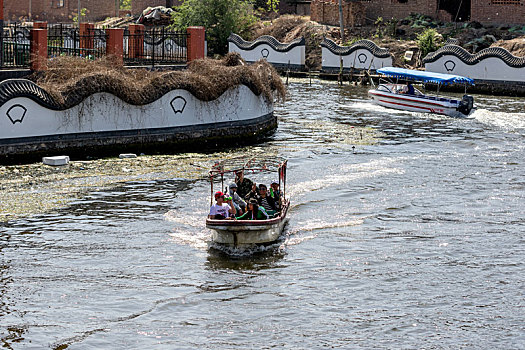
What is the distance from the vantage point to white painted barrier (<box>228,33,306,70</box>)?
5675cm

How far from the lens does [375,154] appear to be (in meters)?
28.7

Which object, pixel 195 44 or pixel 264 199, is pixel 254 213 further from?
pixel 195 44

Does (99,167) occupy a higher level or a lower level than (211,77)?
lower

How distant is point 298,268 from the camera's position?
16812 millimetres

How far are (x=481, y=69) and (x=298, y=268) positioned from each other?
3436 cm

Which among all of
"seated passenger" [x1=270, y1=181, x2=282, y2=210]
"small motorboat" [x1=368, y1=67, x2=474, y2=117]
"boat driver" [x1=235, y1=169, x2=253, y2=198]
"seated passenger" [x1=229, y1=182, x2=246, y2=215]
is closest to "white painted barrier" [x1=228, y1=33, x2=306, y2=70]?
"small motorboat" [x1=368, y1=67, x2=474, y2=117]

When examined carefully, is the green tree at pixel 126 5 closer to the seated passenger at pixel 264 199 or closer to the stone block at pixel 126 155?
the stone block at pixel 126 155

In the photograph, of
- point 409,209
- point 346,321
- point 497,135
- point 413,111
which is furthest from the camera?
point 413,111

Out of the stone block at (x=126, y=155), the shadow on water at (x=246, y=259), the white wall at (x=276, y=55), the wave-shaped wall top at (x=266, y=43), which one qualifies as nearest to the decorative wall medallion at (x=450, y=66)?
the wave-shaped wall top at (x=266, y=43)

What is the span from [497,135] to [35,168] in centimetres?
1895

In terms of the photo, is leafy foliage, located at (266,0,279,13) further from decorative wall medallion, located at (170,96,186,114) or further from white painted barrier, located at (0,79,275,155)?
decorative wall medallion, located at (170,96,186,114)

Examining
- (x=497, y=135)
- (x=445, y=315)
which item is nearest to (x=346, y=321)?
(x=445, y=315)

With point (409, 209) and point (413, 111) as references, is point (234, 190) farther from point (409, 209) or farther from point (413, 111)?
point (413, 111)

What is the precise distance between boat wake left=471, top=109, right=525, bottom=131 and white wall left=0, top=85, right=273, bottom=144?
1116cm
